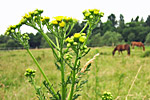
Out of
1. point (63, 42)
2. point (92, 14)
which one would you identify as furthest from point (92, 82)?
point (63, 42)

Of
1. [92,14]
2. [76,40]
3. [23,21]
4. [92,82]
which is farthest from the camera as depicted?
[92,82]

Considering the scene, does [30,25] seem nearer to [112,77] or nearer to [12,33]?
[12,33]

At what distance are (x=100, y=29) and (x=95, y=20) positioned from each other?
337 feet

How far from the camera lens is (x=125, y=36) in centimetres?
9275

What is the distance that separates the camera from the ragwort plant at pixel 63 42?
1358mm

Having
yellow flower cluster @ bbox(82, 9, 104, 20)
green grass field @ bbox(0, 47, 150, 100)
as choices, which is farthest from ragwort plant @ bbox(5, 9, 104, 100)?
green grass field @ bbox(0, 47, 150, 100)

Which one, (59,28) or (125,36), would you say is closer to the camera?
(59,28)

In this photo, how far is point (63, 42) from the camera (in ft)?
4.66

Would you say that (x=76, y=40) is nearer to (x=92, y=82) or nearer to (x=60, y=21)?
(x=60, y=21)

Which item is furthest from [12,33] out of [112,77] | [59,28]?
[112,77]

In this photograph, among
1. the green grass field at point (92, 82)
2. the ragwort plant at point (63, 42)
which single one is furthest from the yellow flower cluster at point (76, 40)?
→ the green grass field at point (92, 82)

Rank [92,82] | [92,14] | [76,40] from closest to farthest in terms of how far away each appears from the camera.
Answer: [76,40] < [92,14] < [92,82]

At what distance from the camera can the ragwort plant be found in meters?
1.36

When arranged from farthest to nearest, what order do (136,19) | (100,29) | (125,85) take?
(136,19), (100,29), (125,85)
